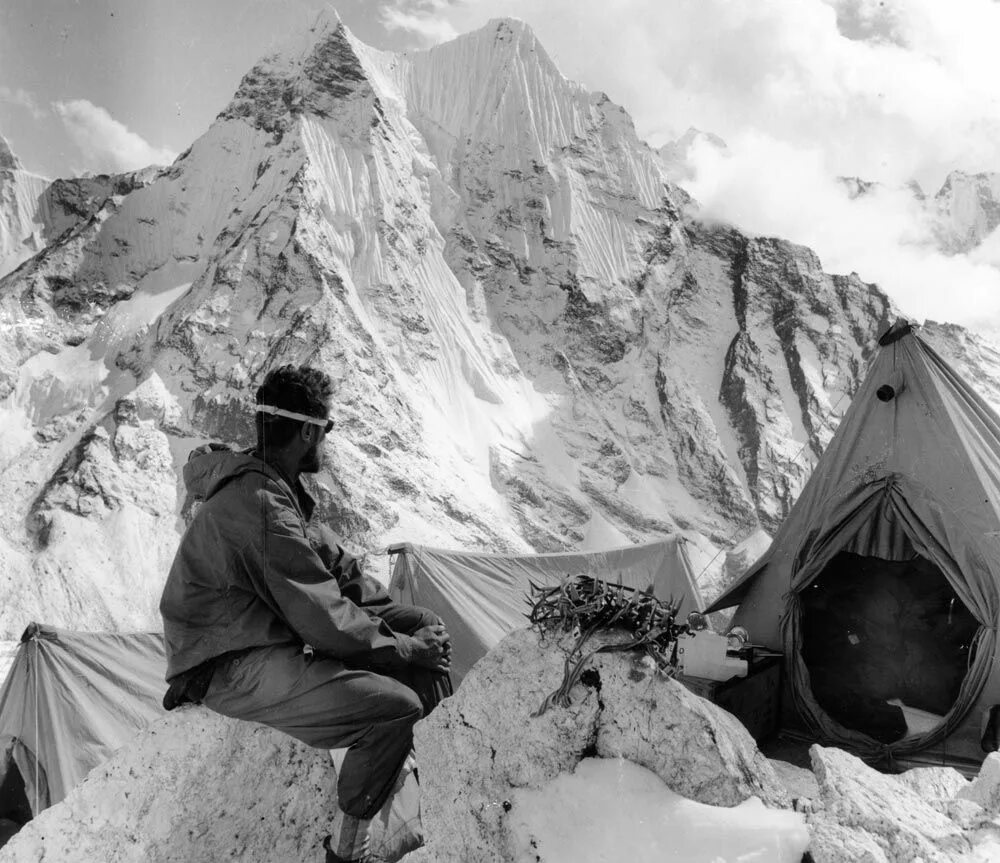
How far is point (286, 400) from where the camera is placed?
2986 mm

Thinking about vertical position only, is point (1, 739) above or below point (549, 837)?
below

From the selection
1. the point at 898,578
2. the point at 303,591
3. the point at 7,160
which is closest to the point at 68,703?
the point at 303,591

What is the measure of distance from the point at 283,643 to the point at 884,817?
1.94 metres

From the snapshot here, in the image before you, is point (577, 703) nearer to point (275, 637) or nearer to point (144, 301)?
point (275, 637)

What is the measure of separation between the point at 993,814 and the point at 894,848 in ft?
1.85

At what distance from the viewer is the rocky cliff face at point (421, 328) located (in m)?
65.5

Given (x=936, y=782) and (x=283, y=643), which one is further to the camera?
(x=936, y=782)

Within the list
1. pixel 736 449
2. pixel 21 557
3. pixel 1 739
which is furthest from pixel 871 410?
pixel 736 449

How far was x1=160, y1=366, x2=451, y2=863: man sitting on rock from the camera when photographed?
2.59 m

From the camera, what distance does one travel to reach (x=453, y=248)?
90.8 metres

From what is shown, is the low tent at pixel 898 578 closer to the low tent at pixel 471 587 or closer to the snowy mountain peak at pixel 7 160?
the low tent at pixel 471 587

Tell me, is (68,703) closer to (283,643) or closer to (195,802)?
(195,802)

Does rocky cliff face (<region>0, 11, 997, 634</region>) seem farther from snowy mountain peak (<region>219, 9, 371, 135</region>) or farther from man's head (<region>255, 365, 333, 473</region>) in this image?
man's head (<region>255, 365, 333, 473</region>)

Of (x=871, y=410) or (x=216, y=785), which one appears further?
(x=871, y=410)
